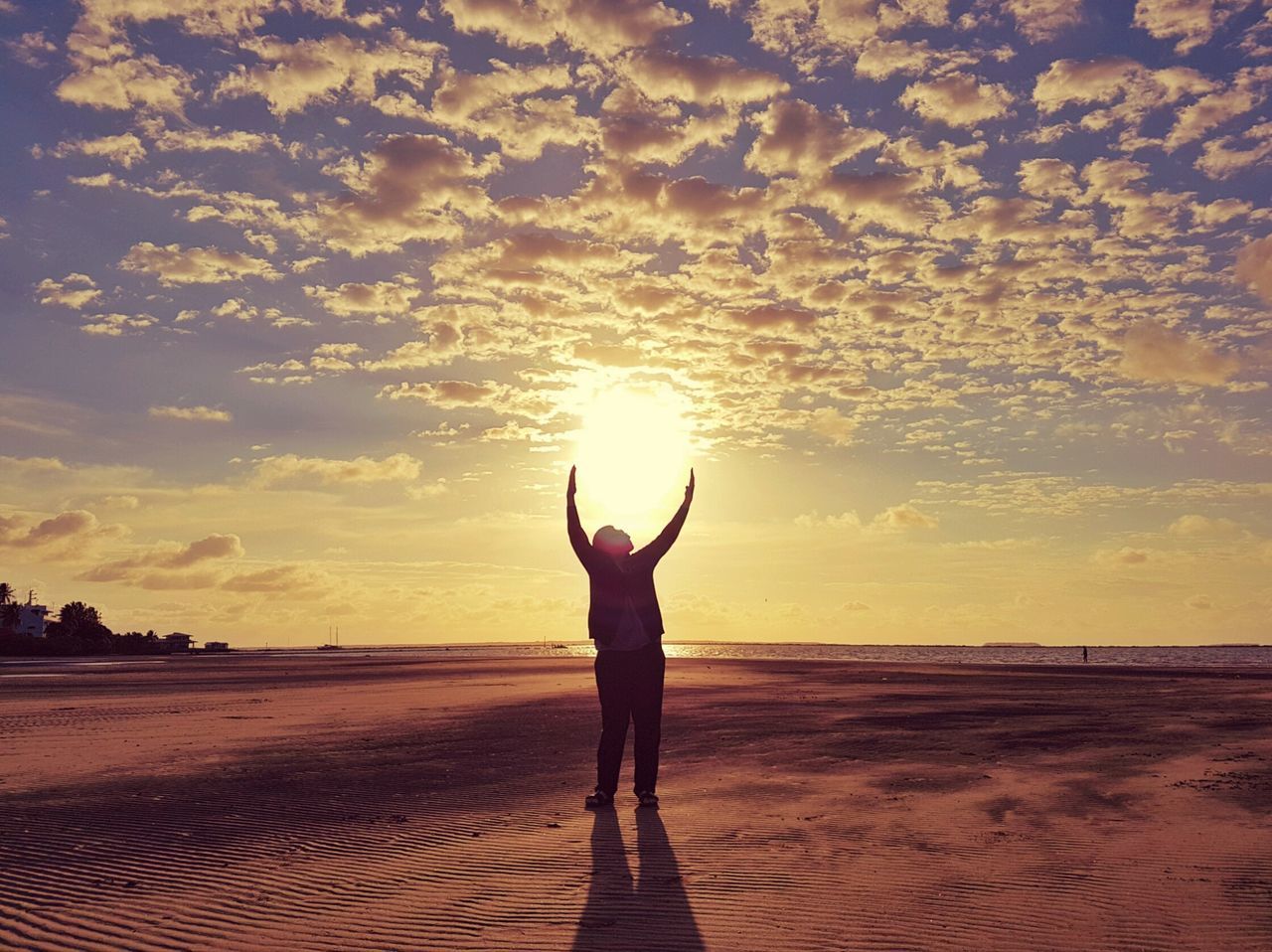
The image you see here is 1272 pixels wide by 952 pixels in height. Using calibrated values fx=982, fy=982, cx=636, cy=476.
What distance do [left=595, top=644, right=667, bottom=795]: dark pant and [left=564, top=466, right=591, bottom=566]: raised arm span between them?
1090 mm

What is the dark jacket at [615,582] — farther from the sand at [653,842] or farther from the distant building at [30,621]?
the distant building at [30,621]

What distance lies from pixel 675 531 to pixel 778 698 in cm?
1882

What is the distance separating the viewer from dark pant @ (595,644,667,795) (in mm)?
10156

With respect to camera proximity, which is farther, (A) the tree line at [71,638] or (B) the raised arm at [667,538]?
(A) the tree line at [71,638]

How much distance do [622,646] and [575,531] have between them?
133cm

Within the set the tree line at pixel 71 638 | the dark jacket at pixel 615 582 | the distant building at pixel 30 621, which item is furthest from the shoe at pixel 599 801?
the distant building at pixel 30 621

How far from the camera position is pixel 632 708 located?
407 inches

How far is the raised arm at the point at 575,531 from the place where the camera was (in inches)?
415

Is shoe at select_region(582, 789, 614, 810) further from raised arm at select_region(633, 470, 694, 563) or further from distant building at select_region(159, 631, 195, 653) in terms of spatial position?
distant building at select_region(159, 631, 195, 653)

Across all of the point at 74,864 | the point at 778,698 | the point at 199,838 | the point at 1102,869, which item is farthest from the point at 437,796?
the point at 778,698

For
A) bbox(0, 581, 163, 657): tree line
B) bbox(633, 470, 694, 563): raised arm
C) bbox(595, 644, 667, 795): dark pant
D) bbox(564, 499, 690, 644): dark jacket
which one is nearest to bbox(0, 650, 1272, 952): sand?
bbox(595, 644, 667, 795): dark pant

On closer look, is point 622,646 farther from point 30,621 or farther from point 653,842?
point 30,621

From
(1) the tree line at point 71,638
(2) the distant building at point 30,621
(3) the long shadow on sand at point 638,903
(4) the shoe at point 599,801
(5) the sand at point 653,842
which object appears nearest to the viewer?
(3) the long shadow on sand at point 638,903

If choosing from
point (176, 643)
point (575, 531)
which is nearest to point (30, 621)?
point (176, 643)
